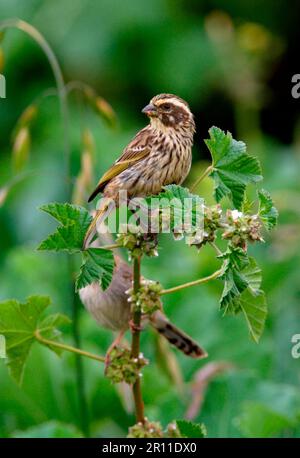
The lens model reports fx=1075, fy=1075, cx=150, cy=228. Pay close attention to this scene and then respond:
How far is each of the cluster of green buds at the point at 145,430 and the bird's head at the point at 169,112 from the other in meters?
0.82

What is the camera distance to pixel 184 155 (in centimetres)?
289

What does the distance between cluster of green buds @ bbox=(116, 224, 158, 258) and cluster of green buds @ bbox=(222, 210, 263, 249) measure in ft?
0.61

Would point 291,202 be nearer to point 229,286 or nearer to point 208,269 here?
point 208,269

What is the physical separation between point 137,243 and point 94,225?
0.18 meters

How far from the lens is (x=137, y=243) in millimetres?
2438

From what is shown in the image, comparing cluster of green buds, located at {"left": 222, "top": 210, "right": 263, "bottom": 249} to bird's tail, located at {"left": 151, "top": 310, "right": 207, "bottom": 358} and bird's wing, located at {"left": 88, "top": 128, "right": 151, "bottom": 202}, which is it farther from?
bird's tail, located at {"left": 151, "top": 310, "right": 207, "bottom": 358}

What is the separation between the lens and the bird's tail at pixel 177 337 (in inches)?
143

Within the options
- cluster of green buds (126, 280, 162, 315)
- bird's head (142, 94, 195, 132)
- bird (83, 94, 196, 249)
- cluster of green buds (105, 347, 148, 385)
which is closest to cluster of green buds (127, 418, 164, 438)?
cluster of green buds (105, 347, 148, 385)

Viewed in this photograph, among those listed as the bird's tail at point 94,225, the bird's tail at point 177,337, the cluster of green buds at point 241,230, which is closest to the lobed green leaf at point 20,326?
the bird's tail at point 94,225

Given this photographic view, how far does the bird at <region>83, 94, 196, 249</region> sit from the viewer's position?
2857mm

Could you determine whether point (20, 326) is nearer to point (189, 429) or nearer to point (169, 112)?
point (189, 429)

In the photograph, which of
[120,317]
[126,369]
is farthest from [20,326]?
[120,317]

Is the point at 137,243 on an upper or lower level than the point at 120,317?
lower

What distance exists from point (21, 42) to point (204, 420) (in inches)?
176
